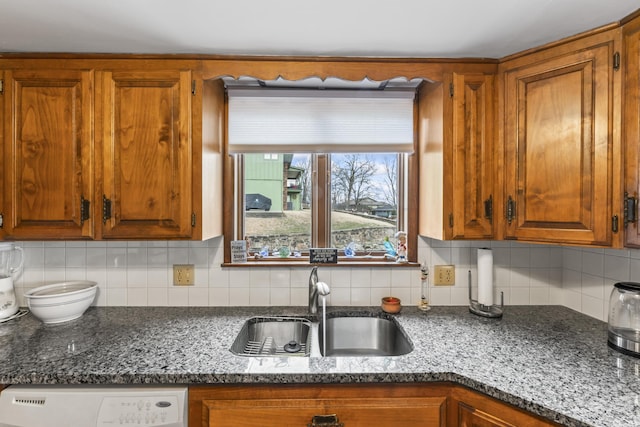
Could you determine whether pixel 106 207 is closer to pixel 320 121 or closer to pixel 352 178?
pixel 320 121

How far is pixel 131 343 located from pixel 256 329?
0.57 meters

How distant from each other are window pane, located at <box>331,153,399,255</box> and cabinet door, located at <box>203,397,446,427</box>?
0.97m

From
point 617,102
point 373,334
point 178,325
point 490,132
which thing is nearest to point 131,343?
point 178,325

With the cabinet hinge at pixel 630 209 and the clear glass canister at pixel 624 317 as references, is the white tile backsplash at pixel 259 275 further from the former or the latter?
the cabinet hinge at pixel 630 209

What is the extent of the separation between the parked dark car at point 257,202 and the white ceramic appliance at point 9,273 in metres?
1.24

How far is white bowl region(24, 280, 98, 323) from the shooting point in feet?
4.85

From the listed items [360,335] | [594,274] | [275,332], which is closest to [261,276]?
[275,332]

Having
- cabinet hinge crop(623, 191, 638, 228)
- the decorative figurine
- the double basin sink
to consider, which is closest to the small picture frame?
the double basin sink

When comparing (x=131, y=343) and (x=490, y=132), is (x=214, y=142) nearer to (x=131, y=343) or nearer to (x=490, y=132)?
(x=131, y=343)

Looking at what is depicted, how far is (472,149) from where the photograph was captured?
1.50 metres

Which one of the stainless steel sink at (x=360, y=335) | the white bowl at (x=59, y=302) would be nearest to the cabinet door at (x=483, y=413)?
the stainless steel sink at (x=360, y=335)

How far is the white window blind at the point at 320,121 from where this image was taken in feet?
6.04

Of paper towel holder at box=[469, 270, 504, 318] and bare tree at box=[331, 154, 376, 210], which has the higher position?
bare tree at box=[331, 154, 376, 210]

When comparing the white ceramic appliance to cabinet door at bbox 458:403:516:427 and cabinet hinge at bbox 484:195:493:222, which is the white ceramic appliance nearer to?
cabinet door at bbox 458:403:516:427
